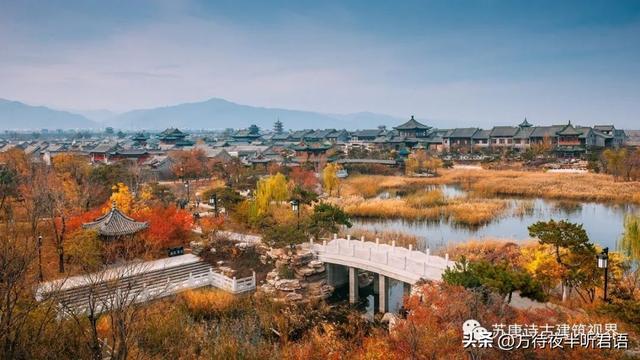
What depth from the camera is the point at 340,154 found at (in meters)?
64.8

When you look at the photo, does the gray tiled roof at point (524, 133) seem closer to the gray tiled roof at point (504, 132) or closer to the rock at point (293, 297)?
the gray tiled roof at point (504, 132)

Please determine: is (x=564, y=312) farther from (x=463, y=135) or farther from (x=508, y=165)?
(x=463, y=135)

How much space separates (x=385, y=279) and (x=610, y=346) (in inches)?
399

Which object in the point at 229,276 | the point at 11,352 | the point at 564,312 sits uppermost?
the point at 11,352

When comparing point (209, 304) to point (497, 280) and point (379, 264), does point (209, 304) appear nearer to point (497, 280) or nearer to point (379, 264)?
point (379, 264)

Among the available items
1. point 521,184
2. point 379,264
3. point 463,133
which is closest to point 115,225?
point 379,264

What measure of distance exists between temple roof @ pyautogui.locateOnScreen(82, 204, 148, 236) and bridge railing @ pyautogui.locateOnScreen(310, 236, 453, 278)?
7811mm

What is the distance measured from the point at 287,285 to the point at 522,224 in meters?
18.2

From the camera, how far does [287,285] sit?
2005cm

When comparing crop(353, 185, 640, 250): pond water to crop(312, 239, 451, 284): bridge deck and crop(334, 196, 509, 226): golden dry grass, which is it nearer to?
crop(334, 196, 509, 226): golden dry grass

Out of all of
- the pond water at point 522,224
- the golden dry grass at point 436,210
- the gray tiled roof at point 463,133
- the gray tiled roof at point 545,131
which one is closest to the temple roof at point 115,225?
the pond water at point 522,224

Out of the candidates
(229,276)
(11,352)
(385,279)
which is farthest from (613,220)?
(11,352)

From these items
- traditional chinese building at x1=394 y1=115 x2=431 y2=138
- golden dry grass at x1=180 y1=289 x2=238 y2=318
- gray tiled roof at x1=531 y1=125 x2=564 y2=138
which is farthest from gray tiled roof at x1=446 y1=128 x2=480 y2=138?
golden dry grass at x1=180 y1=289 x2=238 y2=318

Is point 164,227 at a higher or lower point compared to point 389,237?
higher
